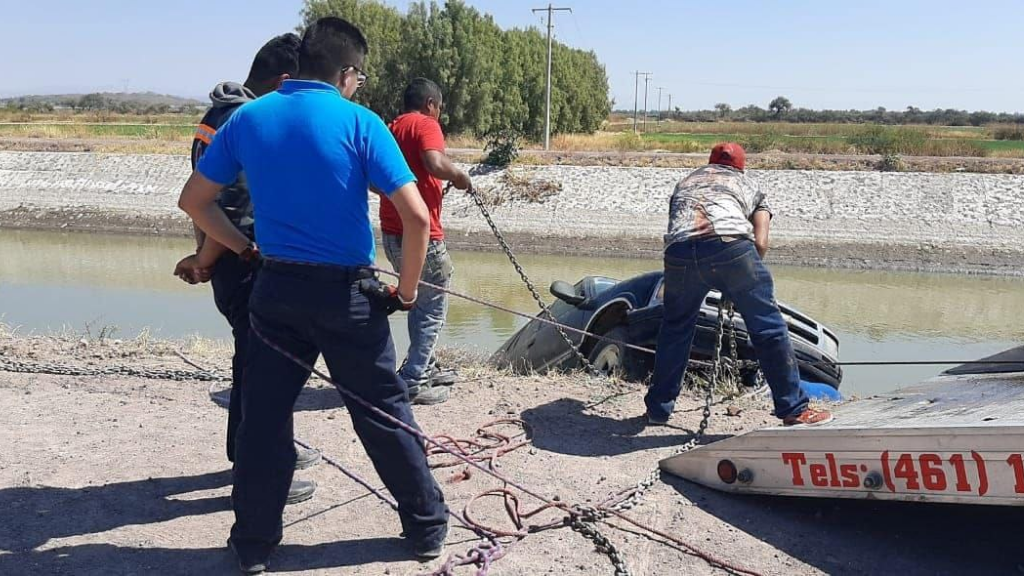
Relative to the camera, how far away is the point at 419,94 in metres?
6.00

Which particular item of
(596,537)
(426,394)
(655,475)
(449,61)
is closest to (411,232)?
(596,537)

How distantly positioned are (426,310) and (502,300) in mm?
10683

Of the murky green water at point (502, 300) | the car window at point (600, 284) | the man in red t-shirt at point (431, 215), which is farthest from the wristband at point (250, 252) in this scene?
the murky green water at point (502, 300)

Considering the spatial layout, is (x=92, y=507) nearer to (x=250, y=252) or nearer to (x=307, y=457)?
(x=307, y=457)

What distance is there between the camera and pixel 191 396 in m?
6.38

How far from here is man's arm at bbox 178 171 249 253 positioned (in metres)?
3.72

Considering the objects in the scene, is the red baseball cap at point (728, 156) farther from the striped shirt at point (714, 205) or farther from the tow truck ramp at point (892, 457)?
the tow truck ramp at point (892, 457)

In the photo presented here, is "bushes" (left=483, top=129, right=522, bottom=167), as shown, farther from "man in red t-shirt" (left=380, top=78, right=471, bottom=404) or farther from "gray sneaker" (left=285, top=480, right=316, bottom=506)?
"gray sneaker" (left=285, top=480, right=316, bottom=506)

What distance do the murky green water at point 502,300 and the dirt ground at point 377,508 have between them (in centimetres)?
400

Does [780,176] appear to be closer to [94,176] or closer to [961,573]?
[94,176]

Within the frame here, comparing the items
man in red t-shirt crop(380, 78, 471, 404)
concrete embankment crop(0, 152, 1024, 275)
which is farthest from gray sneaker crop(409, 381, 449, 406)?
concrete embankment crop(0, 152, 1024, 275)

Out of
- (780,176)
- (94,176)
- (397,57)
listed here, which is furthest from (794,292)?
(397,57)

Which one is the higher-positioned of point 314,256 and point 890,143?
point 890,143

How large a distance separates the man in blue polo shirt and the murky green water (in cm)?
610
